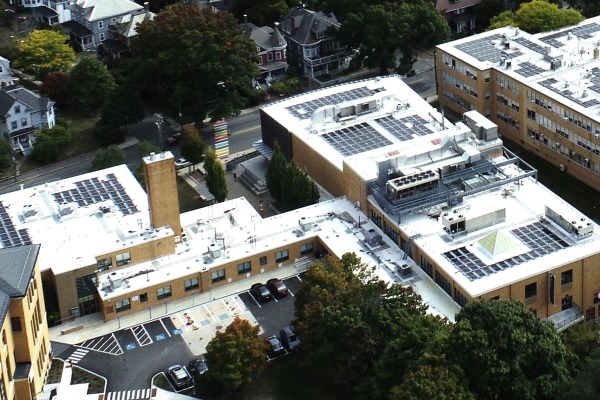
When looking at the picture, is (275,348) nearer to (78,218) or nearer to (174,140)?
(78,218)

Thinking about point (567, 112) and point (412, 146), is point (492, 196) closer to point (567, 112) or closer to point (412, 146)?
point (412, 146)

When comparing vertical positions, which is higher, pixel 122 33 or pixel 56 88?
pixel 122 33

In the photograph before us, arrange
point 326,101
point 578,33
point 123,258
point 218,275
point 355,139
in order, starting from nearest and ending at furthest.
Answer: point 123,258 → point 218,275 → point 355,139 → point 326,101 → point 578,33

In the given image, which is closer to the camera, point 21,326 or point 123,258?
point 21,326

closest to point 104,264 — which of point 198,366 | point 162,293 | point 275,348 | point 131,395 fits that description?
point 162,293

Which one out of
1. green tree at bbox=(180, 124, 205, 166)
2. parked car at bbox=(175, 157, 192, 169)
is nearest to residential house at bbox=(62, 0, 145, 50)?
parked car at bbox=(175, 157, 192, 169)

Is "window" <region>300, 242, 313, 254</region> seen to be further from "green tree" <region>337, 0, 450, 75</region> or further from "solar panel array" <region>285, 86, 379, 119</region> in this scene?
"green tree" <region>337, 0, 450, 75</region>
